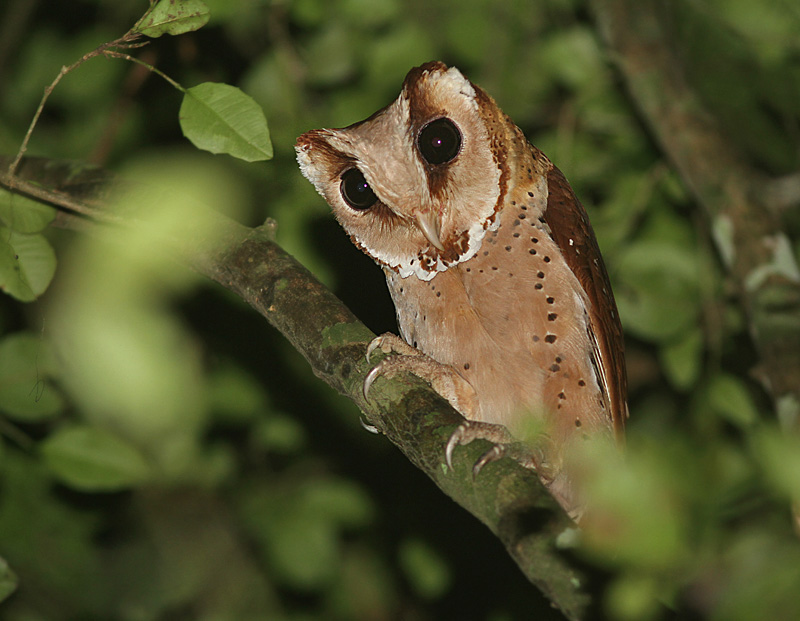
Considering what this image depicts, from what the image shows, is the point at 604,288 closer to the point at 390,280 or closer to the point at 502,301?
the point at 502,301

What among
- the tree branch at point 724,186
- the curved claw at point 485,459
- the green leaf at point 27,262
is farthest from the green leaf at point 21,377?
the tree branch at point 724,186

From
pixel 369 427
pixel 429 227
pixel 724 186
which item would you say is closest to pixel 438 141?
pixel 429 227

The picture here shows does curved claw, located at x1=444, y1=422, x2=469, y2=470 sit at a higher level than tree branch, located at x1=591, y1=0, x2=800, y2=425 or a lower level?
higher

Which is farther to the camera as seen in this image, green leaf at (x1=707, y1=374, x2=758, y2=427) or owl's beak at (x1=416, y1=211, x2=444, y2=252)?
green leaf at (x1=707, y1=374, x2=758, y2=427)

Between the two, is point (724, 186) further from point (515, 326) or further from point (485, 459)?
point (485, 459)

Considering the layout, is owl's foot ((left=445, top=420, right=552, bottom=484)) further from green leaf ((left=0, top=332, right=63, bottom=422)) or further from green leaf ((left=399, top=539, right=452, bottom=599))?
green leaf ((left=0, top=332, right=63, bottom=422))

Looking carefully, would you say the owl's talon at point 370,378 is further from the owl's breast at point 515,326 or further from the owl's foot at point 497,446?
the owl's breast at point 515,326

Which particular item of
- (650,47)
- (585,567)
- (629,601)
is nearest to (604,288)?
(650,47)

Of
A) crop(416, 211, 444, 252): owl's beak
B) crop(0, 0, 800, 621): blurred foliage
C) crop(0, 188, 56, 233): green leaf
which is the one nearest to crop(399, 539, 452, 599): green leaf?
crop(0, 0, 800, 621): blurred foliage
